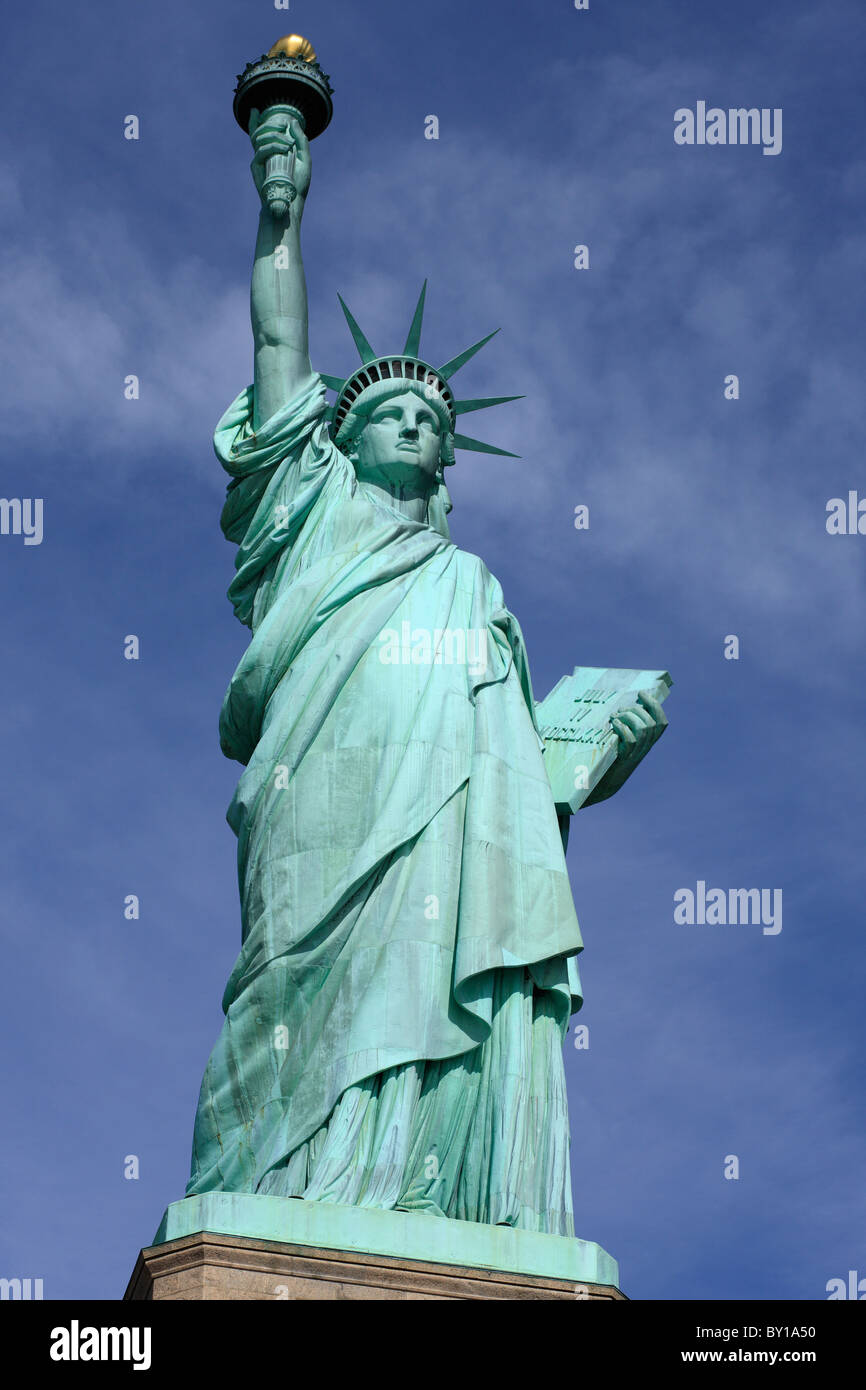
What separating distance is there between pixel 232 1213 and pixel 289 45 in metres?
10.3

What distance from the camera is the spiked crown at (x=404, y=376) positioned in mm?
17766

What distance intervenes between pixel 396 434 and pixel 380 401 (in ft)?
1.16

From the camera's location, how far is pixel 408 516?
57.5 feet

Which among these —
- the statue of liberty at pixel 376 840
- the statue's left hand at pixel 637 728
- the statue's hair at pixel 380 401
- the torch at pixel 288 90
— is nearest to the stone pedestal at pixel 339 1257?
the statue of liberty at pixel 376 840

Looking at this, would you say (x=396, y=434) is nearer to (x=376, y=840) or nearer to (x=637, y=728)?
(x=637, y=728)

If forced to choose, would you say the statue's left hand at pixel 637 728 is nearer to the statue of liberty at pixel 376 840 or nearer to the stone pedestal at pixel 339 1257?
the statue of liberty at pixel 376 840

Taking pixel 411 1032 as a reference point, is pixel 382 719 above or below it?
above

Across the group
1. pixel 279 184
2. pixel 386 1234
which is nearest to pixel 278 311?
pixel 279 184

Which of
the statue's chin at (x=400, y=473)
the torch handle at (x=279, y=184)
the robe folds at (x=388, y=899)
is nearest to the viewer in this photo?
the robe folds at (x=388, y=899)

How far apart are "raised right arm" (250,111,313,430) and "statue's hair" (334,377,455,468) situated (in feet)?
2.02

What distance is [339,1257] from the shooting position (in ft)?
41.9

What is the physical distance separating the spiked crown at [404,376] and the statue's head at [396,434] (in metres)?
0.06
